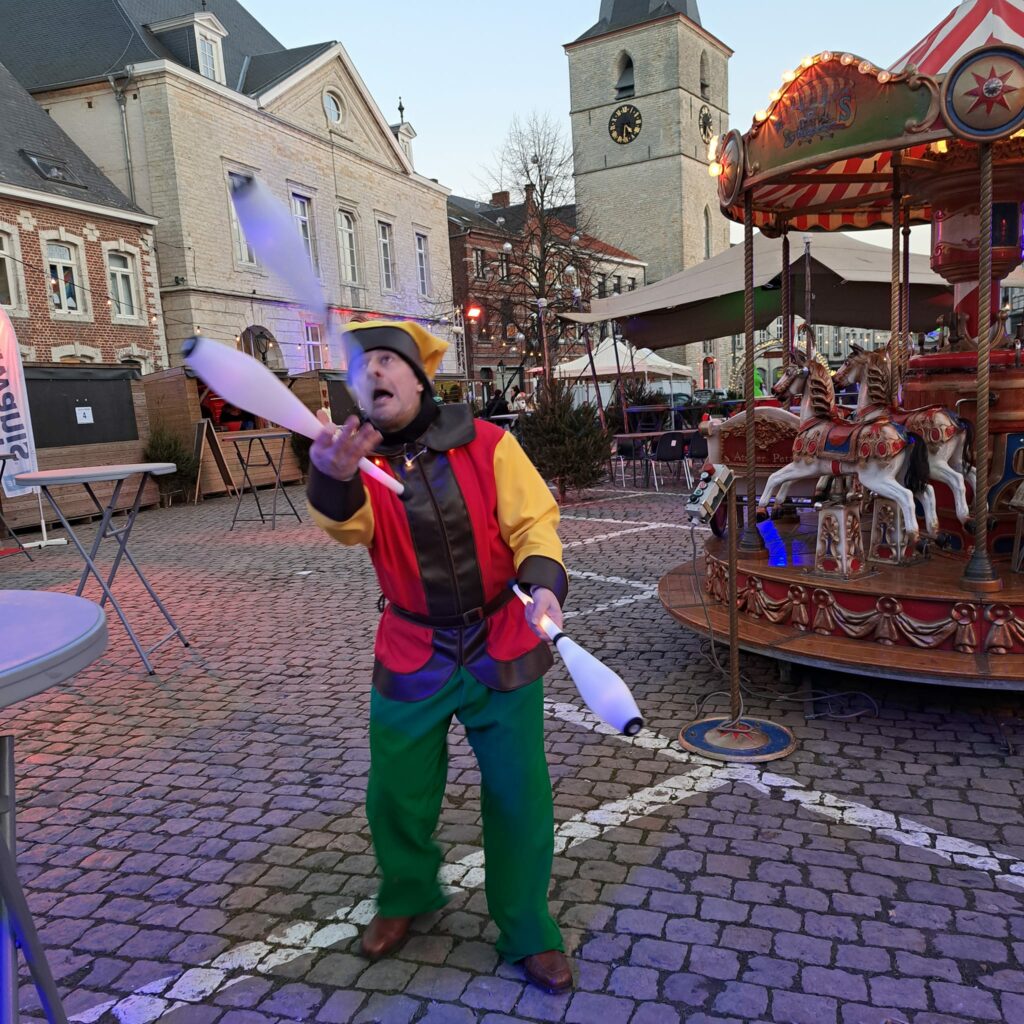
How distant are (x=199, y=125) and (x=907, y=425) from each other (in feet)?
75.8

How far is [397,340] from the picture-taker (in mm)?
Answer: 2287

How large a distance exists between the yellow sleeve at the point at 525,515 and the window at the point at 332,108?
93.4 ft

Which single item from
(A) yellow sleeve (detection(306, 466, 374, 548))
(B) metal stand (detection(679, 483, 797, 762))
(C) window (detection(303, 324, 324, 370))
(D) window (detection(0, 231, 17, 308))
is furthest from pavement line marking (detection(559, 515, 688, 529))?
(D) window (detection(0, 231, 17, 308))

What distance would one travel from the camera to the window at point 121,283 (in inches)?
859

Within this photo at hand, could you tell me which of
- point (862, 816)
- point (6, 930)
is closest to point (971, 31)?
point (862, 816)

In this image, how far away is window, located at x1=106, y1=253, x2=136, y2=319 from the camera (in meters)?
21.8

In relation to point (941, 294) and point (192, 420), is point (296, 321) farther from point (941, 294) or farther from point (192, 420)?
point (192, 420)

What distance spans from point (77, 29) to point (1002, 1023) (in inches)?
Answer: 1213

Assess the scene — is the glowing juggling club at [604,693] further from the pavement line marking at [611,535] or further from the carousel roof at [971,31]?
the pavement line marking at [611,535]

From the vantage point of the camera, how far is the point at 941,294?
46.2 ft

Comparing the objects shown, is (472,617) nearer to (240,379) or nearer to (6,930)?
(240,379)

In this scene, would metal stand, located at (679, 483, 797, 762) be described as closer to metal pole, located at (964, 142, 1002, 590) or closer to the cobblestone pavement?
the cobblestone pavement

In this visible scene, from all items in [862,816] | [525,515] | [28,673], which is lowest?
[862,816]

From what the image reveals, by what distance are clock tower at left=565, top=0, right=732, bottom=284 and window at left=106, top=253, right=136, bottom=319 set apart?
42.3 meters
